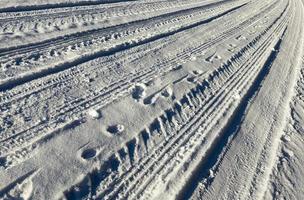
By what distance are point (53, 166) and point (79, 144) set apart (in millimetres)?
388

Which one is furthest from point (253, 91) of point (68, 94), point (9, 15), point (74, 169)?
point (9, 15)

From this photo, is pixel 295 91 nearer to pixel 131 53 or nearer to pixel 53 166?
pixel 131 53

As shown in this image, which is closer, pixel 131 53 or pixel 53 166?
pixel 53 166

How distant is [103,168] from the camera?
3.65m

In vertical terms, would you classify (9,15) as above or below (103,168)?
above

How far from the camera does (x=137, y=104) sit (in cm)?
456

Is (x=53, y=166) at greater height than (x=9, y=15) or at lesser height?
lesser

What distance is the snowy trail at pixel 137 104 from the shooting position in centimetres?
360

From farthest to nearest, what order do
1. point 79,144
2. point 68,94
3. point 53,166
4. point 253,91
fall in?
point 253,91
point 68,94
point 79,144
point 53,166

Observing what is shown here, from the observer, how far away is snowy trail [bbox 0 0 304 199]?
3.60m

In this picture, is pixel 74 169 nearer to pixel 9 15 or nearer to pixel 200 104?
pixel 200 104

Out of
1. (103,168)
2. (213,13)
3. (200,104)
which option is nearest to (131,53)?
(200,104)

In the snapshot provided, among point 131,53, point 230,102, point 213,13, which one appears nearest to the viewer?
point 230,102

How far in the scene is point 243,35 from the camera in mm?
6996
